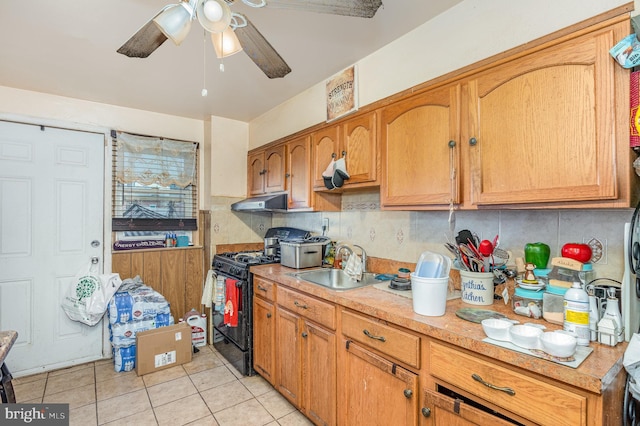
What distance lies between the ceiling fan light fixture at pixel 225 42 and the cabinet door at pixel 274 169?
1372 millimetres

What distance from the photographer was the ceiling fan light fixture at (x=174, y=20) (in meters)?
1.18

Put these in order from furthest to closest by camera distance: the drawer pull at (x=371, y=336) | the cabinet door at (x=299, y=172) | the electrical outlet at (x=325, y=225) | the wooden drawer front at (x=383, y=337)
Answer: the electrical outlet at (x=325, y=225) → the cabinet door at (x=299, y=172) → the drawer pull at (x=371, y=336) → the wooden drawer front at (x=383, y=337)

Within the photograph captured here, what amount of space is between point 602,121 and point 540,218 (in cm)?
54

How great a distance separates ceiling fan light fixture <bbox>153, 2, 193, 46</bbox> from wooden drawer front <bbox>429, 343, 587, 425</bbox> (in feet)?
5.40

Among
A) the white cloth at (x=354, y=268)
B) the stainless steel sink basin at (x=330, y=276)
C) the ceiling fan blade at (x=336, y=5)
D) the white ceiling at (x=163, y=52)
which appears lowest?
the stainless steel sink basin at (x=330, y=276)

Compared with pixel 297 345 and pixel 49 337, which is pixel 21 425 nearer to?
pixel 297 345

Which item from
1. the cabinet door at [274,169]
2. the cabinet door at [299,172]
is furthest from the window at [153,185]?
the cabinet door at [299,172]

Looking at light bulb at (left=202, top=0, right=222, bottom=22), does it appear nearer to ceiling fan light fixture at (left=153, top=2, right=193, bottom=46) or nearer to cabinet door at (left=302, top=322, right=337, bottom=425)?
ceiling fan light fixture at (left=153, top=2, right=193, bottom=46)

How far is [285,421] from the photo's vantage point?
81.5 inches

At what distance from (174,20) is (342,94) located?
136 cm

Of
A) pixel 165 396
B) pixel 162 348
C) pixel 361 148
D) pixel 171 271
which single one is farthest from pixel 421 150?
pixel 171 271

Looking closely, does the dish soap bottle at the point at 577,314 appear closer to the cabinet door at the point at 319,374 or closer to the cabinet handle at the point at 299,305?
the cabinet door at the point at 319,374

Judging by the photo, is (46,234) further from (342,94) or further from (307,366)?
(342,94)

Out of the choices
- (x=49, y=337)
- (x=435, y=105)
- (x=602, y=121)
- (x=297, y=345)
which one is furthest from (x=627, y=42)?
(x=49, y=337)
